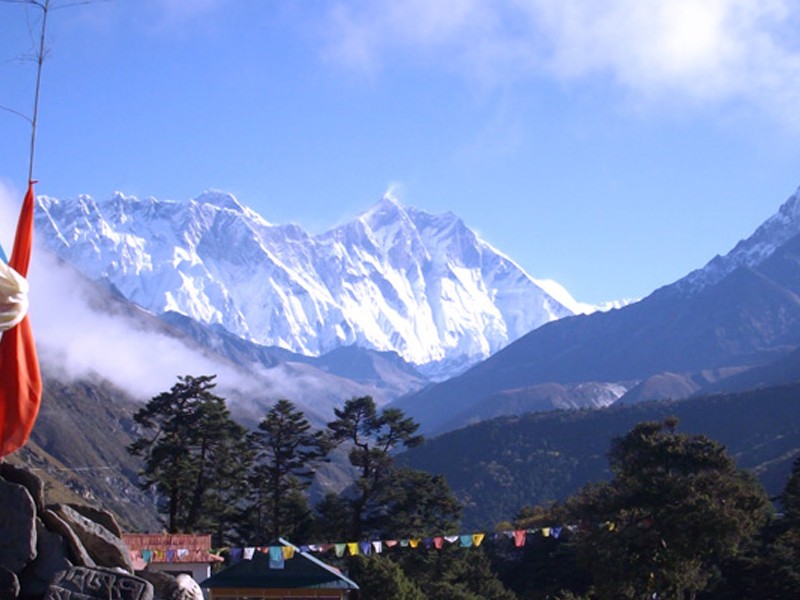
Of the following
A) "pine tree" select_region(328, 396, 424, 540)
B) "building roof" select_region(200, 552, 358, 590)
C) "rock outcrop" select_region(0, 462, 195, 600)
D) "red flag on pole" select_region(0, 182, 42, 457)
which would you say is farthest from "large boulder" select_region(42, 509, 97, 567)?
"pine tree" select_region(328, 396, 424, 540)

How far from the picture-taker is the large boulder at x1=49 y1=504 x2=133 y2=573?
13.4 meters

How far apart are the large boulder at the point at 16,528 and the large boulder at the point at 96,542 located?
1.72 ft

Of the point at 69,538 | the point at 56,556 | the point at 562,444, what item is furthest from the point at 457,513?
the point at 562,444

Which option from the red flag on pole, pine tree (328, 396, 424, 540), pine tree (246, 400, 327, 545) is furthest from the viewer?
pine tree (246, 400, 327, 545)

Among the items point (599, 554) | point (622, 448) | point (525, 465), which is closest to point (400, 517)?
point (622, 448)

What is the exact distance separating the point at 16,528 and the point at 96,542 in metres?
1.01

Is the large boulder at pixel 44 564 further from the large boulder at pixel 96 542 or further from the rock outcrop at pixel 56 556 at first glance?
the large boulder at pixel 96 542

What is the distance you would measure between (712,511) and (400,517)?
52.3 feet

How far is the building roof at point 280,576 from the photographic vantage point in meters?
27.5

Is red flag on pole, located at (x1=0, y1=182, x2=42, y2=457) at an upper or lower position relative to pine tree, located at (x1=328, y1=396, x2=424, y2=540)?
lower

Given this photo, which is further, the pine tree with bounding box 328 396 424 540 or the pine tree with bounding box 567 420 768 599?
the pine tree with bounding box 328 396 424 540

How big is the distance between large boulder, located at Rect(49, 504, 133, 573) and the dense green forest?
22.1m

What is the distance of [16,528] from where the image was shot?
41.9 feet

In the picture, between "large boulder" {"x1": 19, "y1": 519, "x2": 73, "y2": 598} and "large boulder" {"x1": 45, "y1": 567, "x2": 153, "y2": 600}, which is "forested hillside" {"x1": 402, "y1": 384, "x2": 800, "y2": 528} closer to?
"large boulder" {"x1": 19, "y1": 519, "x2": 73, "y2": 598}
